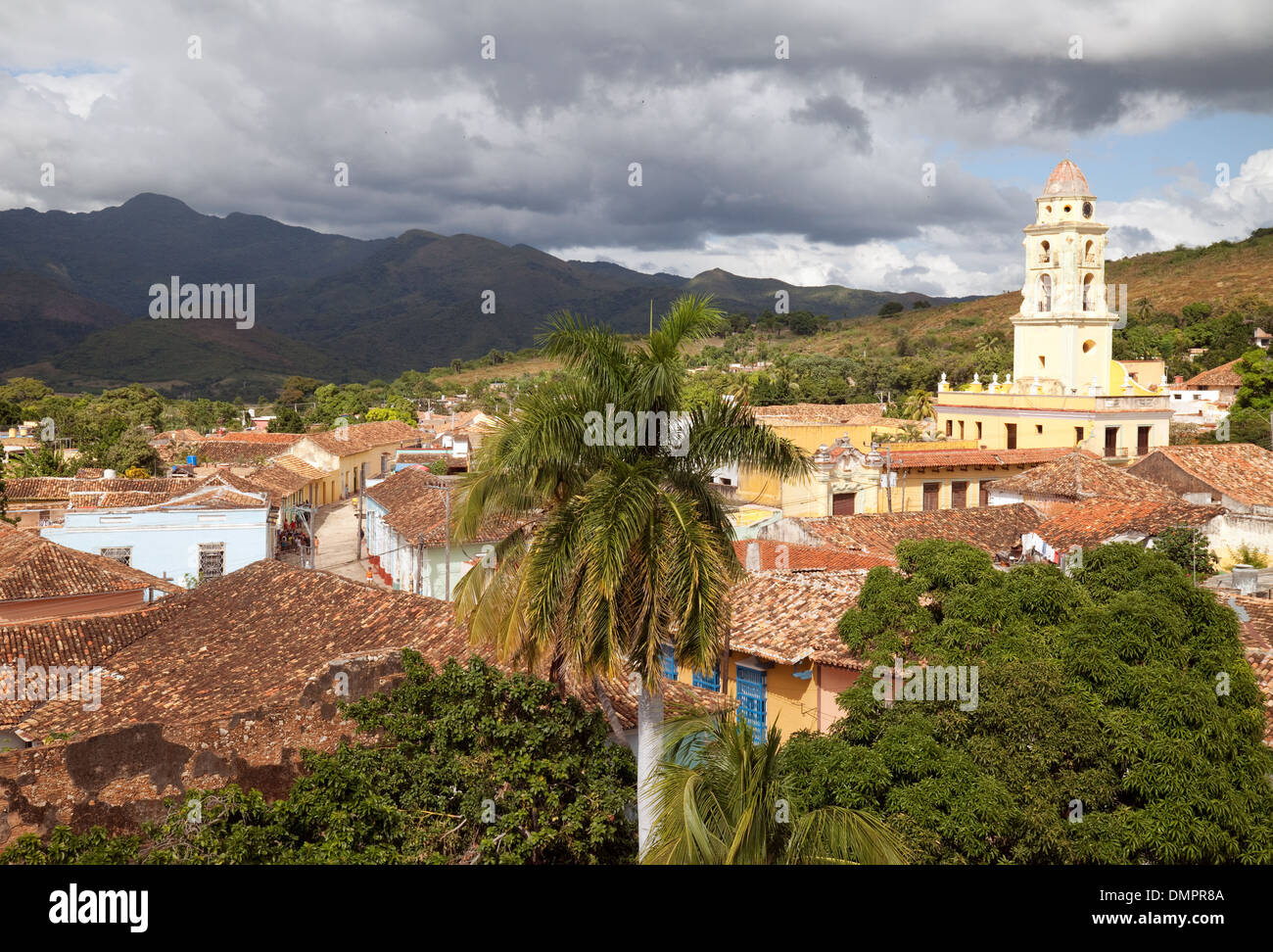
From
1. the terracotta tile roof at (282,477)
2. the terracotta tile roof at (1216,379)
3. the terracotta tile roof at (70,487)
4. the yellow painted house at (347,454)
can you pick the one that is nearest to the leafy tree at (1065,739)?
the terracotta tile roof at (70,487)

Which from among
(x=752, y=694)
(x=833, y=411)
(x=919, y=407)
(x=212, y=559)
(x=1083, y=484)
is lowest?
(x=212, y=559)

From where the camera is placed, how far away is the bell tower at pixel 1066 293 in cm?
4672

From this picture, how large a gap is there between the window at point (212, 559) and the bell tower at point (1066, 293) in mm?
33578

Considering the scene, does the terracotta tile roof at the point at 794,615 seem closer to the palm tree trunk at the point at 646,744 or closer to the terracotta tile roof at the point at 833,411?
the palm tree trunk at the point at 646,744

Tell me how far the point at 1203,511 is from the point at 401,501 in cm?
2135

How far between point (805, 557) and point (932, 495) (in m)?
13.6

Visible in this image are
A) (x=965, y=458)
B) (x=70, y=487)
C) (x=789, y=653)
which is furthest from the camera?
(x=70, y=487)

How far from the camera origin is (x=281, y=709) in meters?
9.61

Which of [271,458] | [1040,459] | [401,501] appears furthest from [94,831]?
[271,458]

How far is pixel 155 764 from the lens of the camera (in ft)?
29.8

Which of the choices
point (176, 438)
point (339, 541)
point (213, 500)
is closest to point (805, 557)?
point (213, 500)

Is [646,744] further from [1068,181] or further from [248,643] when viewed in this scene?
[1068,181]

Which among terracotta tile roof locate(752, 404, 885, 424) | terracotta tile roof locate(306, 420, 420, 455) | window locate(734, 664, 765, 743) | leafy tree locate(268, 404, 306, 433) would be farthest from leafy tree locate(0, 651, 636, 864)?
leafy tree locate(268, 404, 306, 433)
